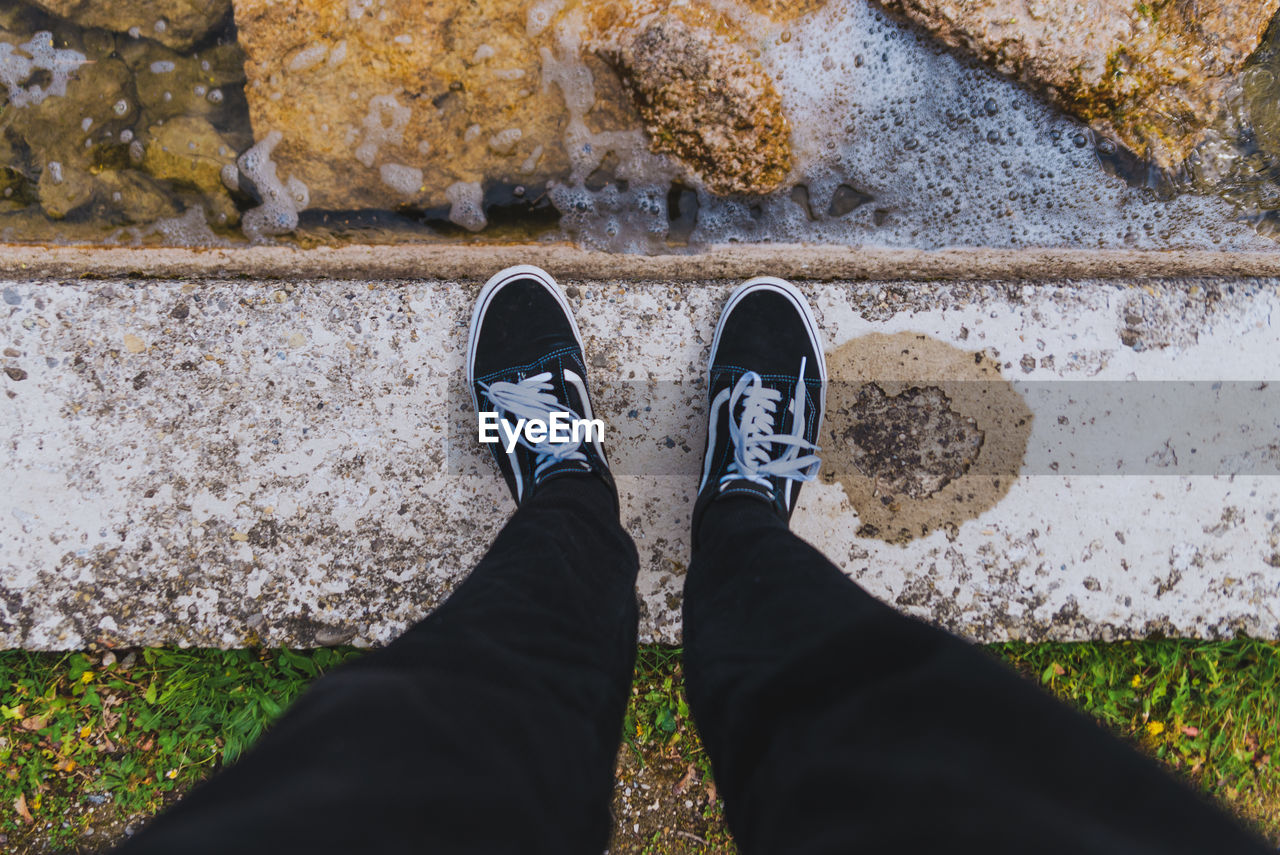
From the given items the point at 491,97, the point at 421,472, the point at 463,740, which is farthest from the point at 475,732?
the point at 491,97

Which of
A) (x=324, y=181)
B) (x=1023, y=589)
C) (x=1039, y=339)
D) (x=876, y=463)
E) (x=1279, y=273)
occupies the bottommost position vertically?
(x=1023, y=589)

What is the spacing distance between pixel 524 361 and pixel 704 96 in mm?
866

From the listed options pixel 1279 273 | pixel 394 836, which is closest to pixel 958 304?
pixel 1279 273

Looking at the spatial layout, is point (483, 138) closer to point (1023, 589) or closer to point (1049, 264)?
point (1049, 264)

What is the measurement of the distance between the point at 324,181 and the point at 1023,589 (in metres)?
2.19

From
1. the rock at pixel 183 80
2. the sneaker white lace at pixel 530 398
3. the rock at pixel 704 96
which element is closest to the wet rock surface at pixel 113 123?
the rock at pixel 183 80

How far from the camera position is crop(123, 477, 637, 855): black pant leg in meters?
0.58

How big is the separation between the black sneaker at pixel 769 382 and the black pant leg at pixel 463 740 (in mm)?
551

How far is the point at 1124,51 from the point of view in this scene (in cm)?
156

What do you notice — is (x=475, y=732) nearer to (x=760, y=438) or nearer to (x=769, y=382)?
(x=760, y=438)

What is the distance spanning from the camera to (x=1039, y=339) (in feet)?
4.82

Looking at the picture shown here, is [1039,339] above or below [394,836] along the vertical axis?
above

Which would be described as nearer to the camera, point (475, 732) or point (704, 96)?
point (475, 732)

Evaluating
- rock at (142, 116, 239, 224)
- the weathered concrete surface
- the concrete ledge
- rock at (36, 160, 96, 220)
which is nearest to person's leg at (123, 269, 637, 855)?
the weathered concrete surface
